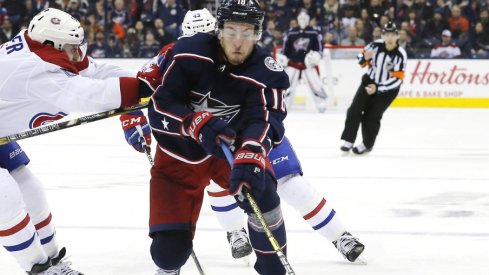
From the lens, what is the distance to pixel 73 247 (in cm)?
396

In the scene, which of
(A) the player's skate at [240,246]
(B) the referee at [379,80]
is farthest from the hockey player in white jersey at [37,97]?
(B) the referee at [379,80]

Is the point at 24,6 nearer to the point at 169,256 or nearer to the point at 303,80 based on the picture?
the point at 303,80

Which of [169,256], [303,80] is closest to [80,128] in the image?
[303,80]

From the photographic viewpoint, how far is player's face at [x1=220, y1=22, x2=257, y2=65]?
8.65 ft

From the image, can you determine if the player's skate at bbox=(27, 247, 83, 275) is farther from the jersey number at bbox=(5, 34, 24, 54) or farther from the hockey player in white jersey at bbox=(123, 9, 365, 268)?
the jersey number at bbox=(5, 34, 24, 54)

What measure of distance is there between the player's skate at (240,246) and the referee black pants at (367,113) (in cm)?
381

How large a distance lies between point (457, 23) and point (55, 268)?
9.54m

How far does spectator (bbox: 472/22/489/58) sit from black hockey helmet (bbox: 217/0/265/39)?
29.8ft

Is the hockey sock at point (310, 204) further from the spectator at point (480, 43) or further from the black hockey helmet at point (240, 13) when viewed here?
the spectator at point (480, 43)

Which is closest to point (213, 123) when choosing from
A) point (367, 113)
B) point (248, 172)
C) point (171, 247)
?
point (248, 172)

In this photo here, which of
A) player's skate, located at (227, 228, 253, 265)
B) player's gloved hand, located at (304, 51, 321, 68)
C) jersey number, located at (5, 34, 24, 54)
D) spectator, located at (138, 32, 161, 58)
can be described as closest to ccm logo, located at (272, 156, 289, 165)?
player's skate, located at (227, 228, 253, 265)

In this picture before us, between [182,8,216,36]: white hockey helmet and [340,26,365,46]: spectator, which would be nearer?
[182,8,216,36]: white hockey helmet

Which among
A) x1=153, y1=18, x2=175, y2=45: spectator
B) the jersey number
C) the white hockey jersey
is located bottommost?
x1=153, y1=18, x2=175, y2=45: spectator

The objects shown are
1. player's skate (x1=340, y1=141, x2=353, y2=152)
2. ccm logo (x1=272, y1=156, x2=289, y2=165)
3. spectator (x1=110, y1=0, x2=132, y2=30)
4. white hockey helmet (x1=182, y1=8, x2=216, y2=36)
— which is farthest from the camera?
spectator (x1=110, y1=0, x2=132, y2=30)
